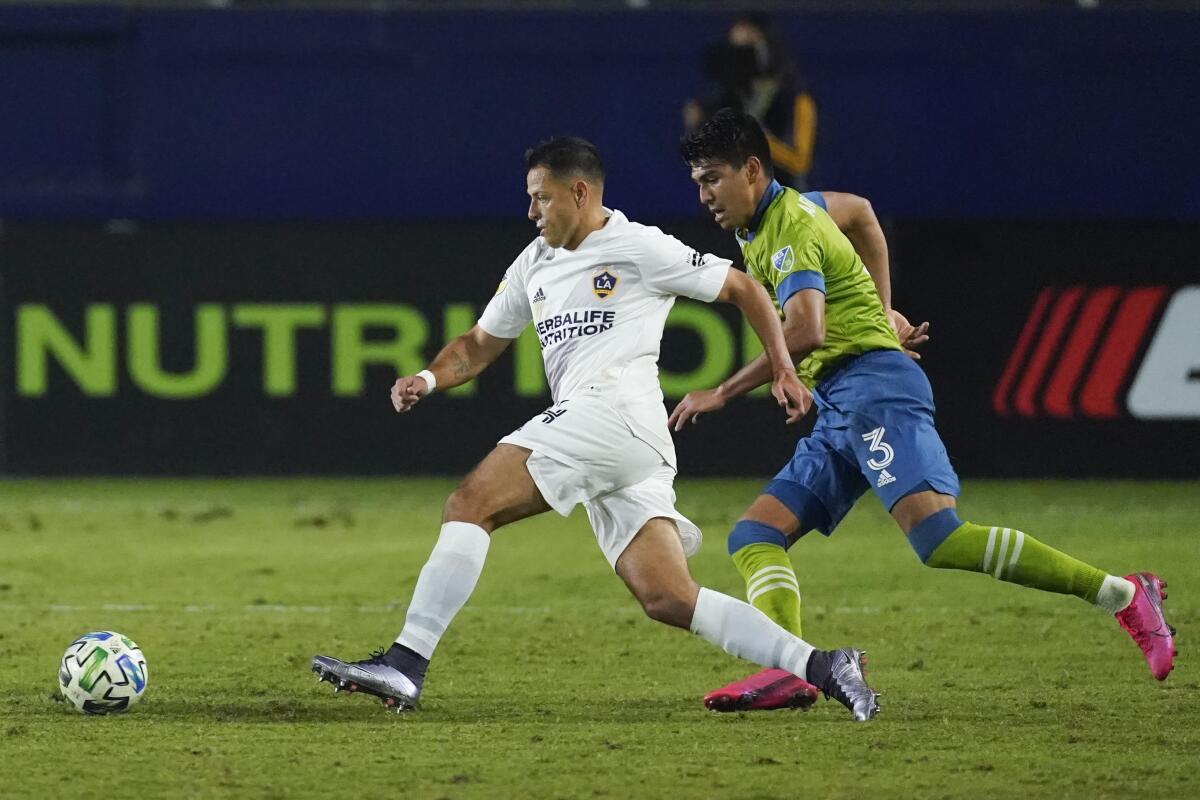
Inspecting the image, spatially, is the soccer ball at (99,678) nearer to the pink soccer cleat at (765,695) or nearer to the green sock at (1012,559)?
the pink soccer cleat at (765,695)

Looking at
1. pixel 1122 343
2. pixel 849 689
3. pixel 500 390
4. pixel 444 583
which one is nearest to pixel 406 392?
pixel 444 583

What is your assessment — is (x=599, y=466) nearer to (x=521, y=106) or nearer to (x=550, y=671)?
(x=550, y=671)

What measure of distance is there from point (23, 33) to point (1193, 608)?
12148 millimetres

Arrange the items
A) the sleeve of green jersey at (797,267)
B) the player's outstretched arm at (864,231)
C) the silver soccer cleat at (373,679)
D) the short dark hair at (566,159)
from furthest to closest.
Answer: the player's outstretched arm at (864,231) → the sleeve of green jersey at (797,267) → the short dark hair at (566,159) → the silver soccer cleat at (373,679)

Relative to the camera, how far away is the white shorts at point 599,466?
6.00 meters

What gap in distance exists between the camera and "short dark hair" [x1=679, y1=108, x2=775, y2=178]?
6359 mm

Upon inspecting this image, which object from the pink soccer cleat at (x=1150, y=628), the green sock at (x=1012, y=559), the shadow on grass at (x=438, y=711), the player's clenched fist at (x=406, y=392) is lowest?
the shadow on grass at (x=438, y=711)

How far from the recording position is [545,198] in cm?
610

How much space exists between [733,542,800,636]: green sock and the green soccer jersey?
2.03 ft

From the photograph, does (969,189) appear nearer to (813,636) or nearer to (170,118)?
(170,118)

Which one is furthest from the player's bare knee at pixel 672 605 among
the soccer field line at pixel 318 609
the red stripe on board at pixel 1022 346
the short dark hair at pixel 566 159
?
the red stripe on board at pixel 1022 346

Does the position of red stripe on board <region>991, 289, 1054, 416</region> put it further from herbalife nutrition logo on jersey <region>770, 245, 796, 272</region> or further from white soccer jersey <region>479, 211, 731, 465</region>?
white soccer jersey <region>479, 211, 731, 465</region>

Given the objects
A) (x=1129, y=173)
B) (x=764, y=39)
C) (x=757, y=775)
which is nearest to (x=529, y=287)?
(x=757, y=775)

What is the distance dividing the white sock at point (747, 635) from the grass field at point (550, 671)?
0.68 feet
